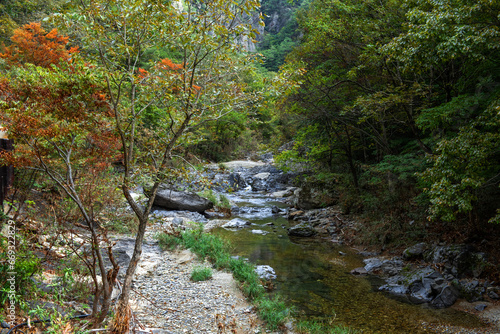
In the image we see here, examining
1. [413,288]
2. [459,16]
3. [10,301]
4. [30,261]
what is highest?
[459,16]

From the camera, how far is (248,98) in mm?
4410

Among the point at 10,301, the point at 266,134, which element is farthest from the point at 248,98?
the point at 266,134

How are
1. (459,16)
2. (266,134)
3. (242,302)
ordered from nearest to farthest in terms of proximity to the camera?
1. (459,16)
2. (242,302)
3. (266,134)

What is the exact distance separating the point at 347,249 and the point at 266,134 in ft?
91.8

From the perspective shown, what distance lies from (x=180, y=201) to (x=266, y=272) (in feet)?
24.3

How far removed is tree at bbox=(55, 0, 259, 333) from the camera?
11.8ft

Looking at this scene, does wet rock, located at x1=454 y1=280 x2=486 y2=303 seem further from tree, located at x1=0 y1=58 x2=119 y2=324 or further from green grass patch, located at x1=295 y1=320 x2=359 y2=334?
tree, located at x1=0 y1=58 x2=119 y2=324

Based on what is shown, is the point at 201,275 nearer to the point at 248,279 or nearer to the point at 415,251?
the point at 248,279

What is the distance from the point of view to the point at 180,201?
13.8 metres

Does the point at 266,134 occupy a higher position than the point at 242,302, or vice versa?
the point at 266,134

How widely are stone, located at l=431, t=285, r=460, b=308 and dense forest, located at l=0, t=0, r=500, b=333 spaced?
154cm

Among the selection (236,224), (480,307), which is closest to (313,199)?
(236,224)

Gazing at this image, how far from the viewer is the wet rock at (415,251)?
26.0 ft

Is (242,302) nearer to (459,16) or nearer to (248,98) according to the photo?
(248,98)
